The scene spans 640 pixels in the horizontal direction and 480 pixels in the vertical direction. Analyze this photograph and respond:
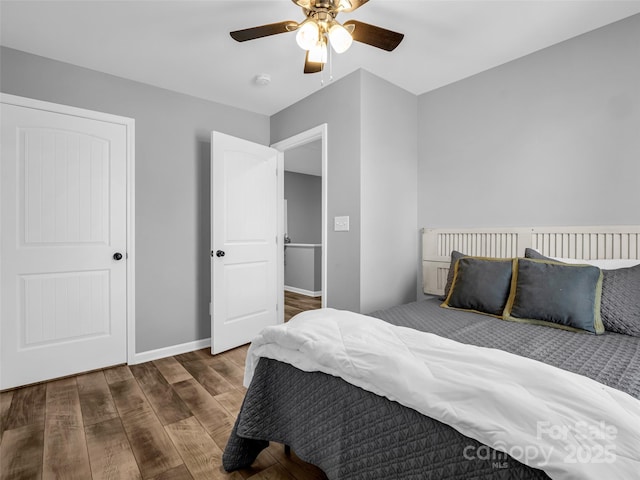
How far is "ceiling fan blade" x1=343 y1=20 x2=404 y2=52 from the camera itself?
1676 millimetres

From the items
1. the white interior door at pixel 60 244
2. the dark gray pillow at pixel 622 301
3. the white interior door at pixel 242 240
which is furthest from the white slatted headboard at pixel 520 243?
the white interior door at pixel 60 244

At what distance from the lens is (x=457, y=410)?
86 centimetres

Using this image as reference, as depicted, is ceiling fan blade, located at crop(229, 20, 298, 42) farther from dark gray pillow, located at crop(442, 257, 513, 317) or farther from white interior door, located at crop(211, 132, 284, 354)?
dark gray pillow, located at crop(442, 257, 513, 317)

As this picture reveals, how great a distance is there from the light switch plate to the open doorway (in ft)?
5.73

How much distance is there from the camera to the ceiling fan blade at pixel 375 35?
5.50 ft

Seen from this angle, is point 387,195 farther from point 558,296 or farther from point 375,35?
point 558,296

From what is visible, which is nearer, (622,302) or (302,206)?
(622,302)

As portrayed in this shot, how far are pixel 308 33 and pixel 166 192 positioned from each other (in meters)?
2.03

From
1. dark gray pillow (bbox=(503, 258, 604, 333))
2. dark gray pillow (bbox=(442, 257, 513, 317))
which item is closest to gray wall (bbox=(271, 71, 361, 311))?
dark gray pillow (bbox=(442, 257, 513, 317))

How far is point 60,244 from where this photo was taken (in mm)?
2494

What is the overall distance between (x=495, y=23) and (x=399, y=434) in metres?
2.49

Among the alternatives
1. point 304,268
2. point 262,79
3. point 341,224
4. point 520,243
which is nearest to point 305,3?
point 262,79

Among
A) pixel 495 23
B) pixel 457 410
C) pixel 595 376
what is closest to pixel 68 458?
pixel 457 410

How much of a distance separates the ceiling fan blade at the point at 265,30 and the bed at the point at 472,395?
1.51 meters
